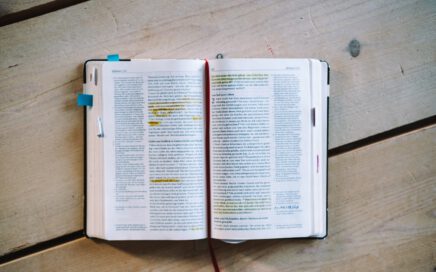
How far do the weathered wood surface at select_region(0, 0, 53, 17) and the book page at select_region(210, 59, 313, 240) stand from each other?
30cm

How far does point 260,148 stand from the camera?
0.56 metres

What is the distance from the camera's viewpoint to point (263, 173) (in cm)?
56

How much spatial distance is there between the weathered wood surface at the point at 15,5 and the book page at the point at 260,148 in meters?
0.30

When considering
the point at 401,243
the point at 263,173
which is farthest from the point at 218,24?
the point at 401,243

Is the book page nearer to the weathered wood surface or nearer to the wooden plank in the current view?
the wooden plank

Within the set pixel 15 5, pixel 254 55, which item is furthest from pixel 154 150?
pixel 15 5

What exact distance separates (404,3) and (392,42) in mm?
67

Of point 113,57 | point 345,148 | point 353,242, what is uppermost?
point 113,57

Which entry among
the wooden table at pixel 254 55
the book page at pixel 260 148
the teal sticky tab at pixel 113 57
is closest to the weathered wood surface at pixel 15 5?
the wooden table at pixel 254 55

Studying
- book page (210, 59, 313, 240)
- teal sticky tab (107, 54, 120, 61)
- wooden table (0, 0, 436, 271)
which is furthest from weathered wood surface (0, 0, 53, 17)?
book page (210, 59, 313, 240)

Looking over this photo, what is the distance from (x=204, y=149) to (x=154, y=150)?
76 millimetres

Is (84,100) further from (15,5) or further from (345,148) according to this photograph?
(345,148)

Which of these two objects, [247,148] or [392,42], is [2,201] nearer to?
[247,148]

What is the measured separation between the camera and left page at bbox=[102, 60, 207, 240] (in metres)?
0.56
